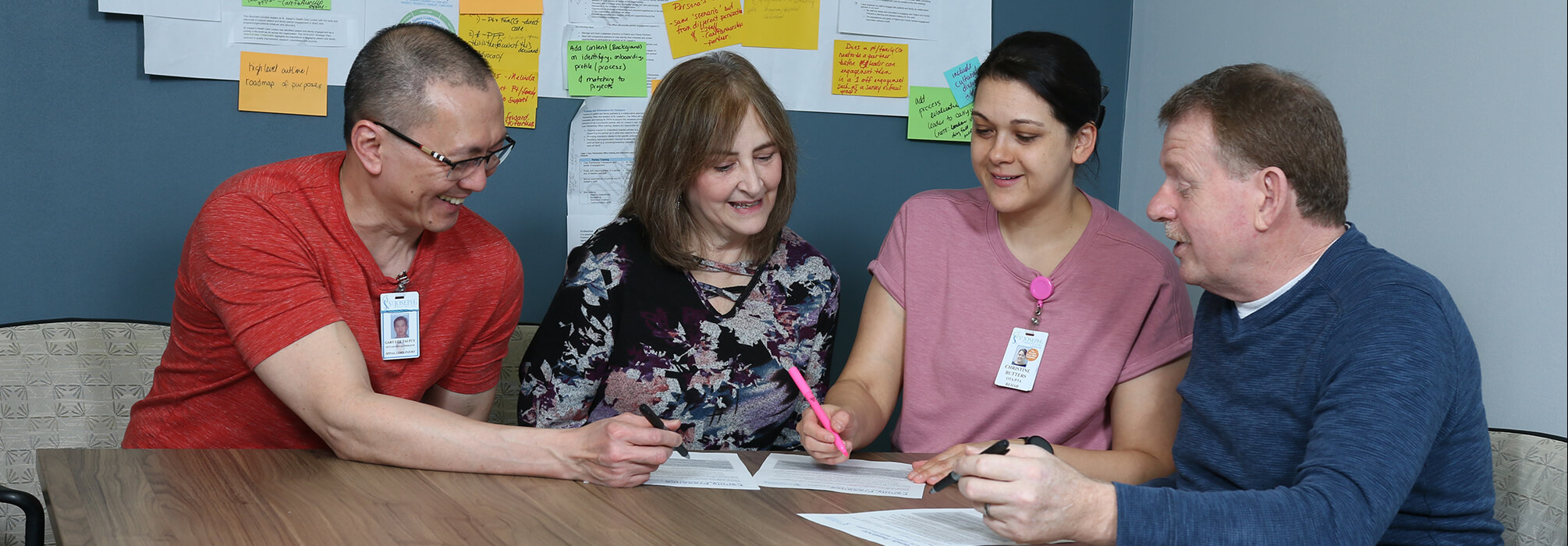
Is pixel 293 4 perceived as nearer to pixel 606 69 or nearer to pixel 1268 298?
pixel 606 69

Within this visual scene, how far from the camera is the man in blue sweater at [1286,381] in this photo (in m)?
1.19

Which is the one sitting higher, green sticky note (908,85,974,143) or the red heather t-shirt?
green sticky note (908,85,974,143)

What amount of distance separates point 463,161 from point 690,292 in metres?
0.50

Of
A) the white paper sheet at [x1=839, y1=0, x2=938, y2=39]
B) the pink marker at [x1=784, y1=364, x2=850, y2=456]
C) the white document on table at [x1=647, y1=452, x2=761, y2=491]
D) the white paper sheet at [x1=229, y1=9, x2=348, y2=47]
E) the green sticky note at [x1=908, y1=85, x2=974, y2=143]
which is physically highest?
the white paper sheet at [x1=839, y1=0, x2=938, y2=39]

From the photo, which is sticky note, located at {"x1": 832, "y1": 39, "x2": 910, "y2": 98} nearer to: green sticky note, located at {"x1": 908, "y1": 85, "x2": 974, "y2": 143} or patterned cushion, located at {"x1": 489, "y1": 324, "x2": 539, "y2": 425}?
green sticky note, located at {"x1": 908, "y1": 85, "x2": 974, "y2": 143}

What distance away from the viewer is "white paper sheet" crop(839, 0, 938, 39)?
3.09 meters

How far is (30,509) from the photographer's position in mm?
1667

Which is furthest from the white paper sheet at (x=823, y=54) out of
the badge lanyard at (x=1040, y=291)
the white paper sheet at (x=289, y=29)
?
the badge lanyard at (x=1040, y=291)

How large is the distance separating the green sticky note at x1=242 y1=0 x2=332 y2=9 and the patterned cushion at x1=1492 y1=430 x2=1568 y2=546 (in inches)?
104

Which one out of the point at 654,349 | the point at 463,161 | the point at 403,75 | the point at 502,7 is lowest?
the point at 654,349

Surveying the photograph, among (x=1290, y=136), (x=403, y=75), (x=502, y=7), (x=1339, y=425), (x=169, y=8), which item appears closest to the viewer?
(x=1339, y=425)

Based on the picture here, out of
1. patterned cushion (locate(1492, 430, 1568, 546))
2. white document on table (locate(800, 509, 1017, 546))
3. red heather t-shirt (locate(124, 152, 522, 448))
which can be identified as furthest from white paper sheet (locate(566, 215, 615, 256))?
patterned cushion (locate(1492, 430, 1568, 546))

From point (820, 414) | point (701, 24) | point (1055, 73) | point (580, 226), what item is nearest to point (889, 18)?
point (701, 24)

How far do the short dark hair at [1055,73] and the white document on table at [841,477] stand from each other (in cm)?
72
